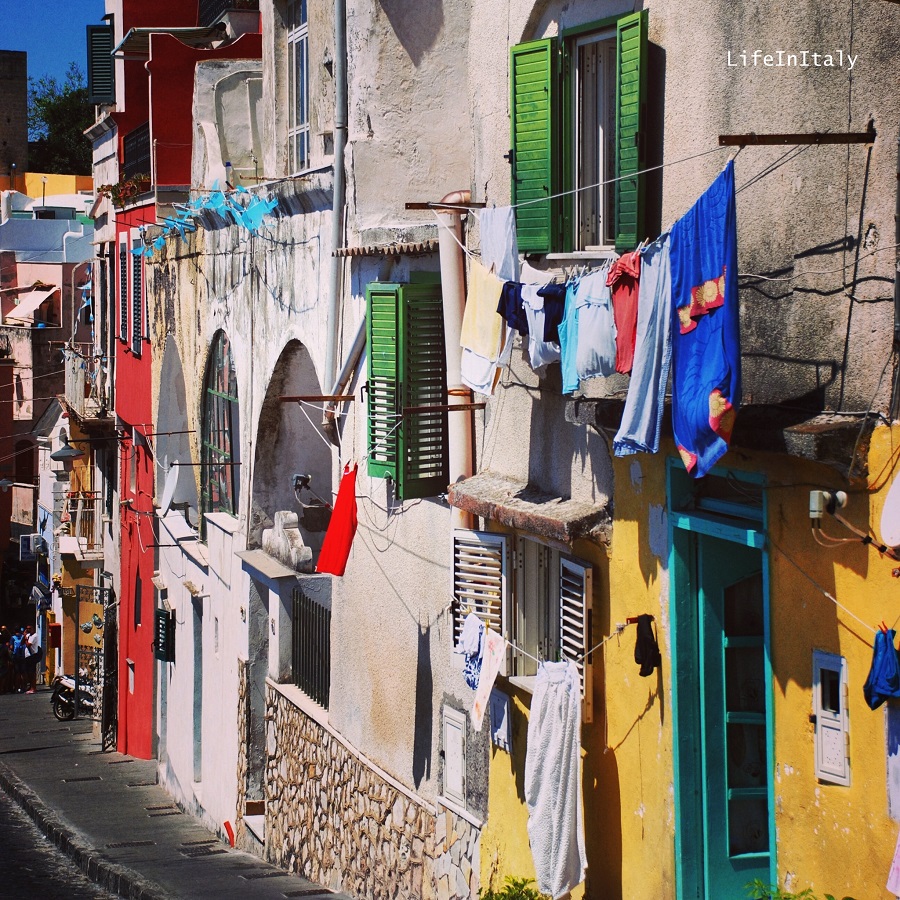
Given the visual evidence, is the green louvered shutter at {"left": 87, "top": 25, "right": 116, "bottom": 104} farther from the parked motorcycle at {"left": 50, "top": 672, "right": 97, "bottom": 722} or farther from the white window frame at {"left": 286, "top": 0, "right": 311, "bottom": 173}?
the white window frame at {"left": 286, "top": 0, "right": 311, "bottom": 173}

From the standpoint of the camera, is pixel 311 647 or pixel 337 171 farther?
pixel 311 647

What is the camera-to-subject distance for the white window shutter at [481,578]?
34.9 ft

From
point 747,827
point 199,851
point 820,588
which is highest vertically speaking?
point 820,588

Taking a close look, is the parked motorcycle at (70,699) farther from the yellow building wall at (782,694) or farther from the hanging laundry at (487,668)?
the yellow building wall at (782,694)

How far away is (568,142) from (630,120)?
1.01 m

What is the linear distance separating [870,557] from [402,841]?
23.3 ft

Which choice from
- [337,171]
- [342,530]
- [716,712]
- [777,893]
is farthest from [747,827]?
[337,171]

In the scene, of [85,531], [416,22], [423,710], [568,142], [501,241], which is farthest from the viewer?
[85,531]

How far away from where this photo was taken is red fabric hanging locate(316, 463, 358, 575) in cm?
1288

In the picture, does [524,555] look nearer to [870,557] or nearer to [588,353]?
[588,353]

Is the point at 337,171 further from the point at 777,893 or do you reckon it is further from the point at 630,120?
the point at 777,893

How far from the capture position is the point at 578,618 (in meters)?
9.46

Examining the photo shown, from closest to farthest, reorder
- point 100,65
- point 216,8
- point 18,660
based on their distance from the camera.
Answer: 1. point 216,8
2. point 100,65
3. point 18,660

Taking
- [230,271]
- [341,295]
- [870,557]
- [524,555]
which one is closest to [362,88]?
[341,295]
